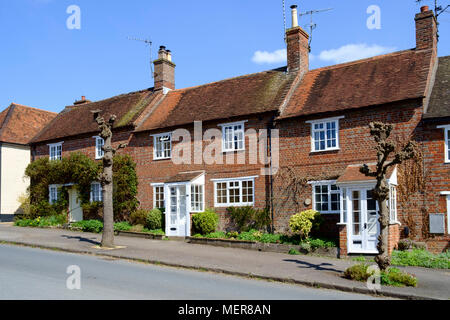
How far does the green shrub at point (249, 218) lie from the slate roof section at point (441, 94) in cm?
770

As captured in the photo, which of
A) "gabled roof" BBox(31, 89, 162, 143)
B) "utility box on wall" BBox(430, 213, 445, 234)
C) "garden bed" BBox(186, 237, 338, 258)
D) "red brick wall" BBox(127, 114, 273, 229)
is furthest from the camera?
"gabled roof" BBox(31, 89, 162, 143)

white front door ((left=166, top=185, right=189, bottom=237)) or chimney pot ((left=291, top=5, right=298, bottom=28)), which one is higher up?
chimney pot ((left=291, top=5, right=298, bottom=28))

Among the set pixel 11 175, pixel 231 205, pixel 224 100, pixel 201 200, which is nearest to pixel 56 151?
pixel 11 175

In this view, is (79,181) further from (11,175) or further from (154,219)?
(11,175)

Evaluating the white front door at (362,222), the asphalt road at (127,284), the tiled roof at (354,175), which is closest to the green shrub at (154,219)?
the asphalt road at (127,284)

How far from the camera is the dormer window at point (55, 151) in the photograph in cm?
2792

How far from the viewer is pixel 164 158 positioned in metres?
23.2

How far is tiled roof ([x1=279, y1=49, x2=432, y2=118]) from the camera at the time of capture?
18.0 meters

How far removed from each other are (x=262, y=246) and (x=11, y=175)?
70.1ft

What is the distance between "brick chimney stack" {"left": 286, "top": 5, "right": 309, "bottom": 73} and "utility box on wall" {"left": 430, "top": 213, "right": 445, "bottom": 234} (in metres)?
9.77

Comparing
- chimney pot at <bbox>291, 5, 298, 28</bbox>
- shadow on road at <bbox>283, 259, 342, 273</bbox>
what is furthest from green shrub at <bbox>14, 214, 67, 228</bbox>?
chimney pot at <bbox>291, 5, 298, 28</bbox>

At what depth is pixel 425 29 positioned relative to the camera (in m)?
19.4

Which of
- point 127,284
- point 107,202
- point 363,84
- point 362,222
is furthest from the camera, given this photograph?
point 363,84

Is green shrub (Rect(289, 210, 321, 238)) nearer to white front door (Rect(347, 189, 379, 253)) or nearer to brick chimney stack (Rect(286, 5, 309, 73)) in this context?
white front door (Rect(347, 189, 379, 253))
